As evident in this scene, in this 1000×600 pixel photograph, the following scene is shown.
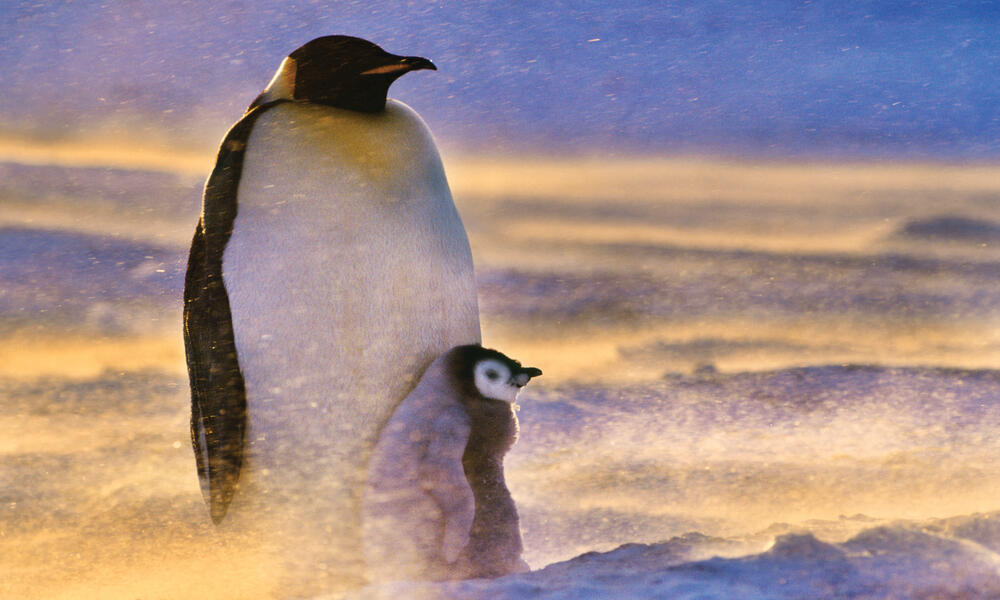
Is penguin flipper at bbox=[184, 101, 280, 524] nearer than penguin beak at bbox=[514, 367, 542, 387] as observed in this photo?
No

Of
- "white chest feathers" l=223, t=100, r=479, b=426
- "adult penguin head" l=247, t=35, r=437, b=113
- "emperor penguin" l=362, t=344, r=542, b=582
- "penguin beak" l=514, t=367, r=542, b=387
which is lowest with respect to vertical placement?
"emperor penguin" l=362, t=344, r=542, b=582

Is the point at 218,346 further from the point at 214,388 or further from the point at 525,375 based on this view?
the point at 525,375

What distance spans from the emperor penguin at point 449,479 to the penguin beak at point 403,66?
523 mm

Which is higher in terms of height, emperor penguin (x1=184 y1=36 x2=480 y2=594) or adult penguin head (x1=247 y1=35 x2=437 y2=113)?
adult penguin head (x1=247 y1=35 x2=437 y2=113)

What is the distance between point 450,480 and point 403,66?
29.7 inches

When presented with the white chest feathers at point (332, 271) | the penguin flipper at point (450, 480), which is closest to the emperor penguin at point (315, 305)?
the white chest feathers at point (332, 271)

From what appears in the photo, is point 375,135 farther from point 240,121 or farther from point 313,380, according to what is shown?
point 313,380

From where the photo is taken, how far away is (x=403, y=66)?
1773mm

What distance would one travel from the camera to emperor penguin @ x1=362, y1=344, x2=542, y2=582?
5.58ft

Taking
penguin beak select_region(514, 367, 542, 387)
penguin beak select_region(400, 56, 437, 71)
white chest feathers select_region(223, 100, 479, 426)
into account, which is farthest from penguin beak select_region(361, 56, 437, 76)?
penguin beak select_region(514, 367, 542, 387)

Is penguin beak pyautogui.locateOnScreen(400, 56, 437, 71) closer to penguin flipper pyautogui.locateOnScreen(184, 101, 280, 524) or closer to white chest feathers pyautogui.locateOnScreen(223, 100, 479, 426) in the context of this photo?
white chest feathers pyautogui.locateOnScreen(223, 100, 479, 426)

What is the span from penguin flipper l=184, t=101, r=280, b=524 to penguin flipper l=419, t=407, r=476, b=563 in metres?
0.38

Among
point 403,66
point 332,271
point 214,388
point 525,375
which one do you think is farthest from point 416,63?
point 214,388

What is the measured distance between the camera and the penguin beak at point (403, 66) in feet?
5.74
